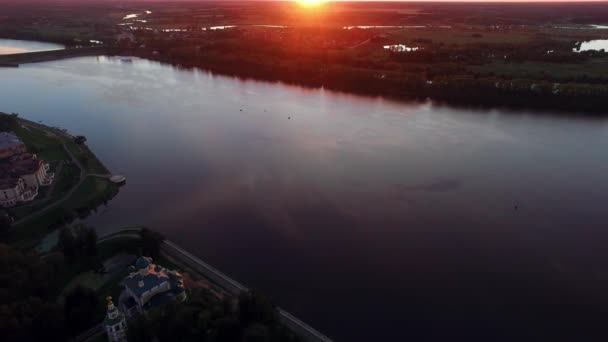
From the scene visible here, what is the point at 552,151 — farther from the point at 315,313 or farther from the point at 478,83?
the point at 315,313

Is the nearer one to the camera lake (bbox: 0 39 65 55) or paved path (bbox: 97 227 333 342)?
paved path (bbox: 97 227 333 342)

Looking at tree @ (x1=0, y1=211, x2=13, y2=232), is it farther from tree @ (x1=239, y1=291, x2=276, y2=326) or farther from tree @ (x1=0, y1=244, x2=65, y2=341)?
tree @ (x1=239, y1=291, x2=276, y2=326)

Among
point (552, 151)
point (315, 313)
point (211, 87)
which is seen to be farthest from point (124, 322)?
point (211, 87)

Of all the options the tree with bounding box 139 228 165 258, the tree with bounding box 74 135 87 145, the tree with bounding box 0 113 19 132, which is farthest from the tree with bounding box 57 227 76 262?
the tree with bounding box 0 113 19 132

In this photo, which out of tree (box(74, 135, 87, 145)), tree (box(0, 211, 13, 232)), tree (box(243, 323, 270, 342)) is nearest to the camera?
tree (box(243, 323, 270, 342))

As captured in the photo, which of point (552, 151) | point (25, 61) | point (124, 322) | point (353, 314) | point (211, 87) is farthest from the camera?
point (25, 61)

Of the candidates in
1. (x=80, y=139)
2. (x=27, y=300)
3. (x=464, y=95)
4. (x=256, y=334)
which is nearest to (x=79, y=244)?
(x=27, y=300)
